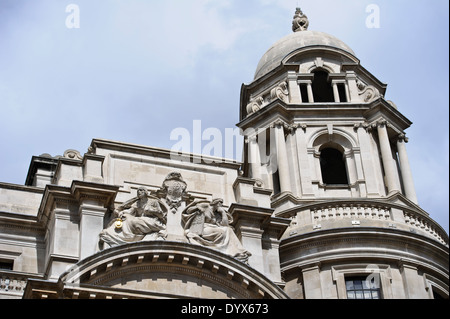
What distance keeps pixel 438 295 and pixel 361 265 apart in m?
3.61

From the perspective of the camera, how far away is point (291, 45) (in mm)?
47531

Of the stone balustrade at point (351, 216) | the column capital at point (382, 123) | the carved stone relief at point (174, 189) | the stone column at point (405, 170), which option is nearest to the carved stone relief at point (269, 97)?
the column capital at point (382, 123)

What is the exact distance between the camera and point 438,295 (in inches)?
1499

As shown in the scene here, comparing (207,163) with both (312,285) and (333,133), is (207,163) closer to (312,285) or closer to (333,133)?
(312,285)

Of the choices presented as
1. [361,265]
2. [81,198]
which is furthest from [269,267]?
[81,198]

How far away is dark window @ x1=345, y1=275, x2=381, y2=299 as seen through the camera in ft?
119

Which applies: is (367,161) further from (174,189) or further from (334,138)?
(174,189)

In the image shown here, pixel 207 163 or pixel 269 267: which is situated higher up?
pixel 207 163

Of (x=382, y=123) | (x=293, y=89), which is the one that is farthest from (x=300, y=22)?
(x=382, y=123)

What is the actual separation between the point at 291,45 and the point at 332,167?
660 centimetres

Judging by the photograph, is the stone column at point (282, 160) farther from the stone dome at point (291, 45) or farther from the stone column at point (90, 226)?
the stone column at point (90, 226)

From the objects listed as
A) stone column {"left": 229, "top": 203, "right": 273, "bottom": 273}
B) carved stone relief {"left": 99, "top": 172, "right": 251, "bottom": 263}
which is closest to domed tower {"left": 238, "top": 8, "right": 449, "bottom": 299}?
stone column {"left": 229, "top": 203, "right": 273, "bottom": 273}
